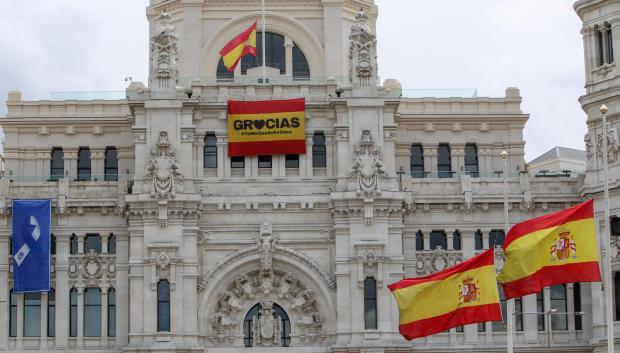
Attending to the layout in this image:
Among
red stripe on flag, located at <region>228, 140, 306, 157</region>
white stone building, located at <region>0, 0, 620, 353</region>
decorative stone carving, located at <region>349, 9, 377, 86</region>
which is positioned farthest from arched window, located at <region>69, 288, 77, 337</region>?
decorative stone carving, located at <region>349, 9, 377, 86</region>

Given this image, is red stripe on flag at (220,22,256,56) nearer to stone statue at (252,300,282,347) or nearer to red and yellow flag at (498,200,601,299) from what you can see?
stone statue at (252,300,282,347)

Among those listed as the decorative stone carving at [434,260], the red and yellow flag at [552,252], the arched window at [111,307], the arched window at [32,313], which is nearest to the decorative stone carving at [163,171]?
the arched window at [111,307]

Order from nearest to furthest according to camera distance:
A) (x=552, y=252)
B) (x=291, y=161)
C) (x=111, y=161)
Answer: (x=552, y=252) < (x=291, y=161) < (x=111, y=161)

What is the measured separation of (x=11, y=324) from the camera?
91.9 metres

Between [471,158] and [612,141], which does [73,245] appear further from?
[612,141]

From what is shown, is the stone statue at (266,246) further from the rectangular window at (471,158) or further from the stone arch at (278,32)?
the rectangular window at (471,158)

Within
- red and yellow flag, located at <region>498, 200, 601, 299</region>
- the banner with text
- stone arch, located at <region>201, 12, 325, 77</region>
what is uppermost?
stone arch, located at <region>201, 12, 325, 77</region>

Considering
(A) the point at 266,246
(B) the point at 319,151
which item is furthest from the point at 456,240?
(A) the point at 266,246

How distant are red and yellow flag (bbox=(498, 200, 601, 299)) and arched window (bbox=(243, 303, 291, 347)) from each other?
28.9 m

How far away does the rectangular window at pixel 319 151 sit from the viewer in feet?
305

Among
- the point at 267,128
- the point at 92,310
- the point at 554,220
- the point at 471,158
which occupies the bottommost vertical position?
the point at 92,310

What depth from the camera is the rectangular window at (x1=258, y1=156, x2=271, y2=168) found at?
9275 cm

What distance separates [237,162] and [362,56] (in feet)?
34.6

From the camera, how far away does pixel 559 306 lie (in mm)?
92812
